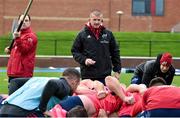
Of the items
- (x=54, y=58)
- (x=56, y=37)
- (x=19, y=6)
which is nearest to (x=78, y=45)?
(x=54, y=58)

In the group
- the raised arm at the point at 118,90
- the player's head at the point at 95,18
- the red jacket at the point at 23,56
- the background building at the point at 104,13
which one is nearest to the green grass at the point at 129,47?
the background building at the point at 104,13

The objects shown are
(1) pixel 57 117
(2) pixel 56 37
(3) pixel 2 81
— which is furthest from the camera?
(2) pixel 56 37

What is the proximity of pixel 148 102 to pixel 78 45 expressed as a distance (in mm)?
2644

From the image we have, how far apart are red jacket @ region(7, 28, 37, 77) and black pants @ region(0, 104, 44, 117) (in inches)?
82.8

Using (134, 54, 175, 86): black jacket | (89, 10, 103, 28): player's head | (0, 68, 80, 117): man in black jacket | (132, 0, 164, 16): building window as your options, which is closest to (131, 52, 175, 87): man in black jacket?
(134, 54, 175, 86): black jacket

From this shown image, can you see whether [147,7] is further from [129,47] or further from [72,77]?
[72,77]

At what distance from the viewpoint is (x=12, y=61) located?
989 centimetres

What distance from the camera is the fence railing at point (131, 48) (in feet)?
104

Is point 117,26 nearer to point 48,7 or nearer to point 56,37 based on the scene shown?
point 48,7

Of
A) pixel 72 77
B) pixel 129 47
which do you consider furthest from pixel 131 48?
pixel 72 77

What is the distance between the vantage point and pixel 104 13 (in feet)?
155

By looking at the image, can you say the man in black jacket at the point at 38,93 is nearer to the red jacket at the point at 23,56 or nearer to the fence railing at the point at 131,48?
the red jacket at the point at 23,56

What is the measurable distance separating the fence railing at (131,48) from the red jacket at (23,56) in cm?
2066

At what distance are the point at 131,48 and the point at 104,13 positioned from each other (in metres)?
14.4
